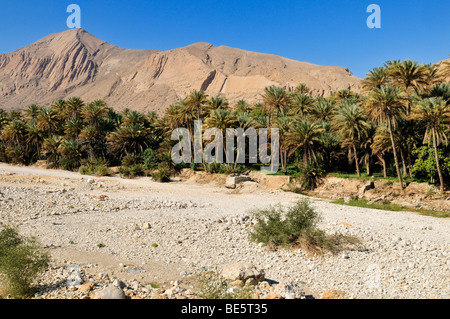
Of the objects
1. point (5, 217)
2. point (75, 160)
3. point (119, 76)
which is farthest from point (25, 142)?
point (119, 76)

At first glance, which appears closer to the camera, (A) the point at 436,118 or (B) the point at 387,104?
(A) the point at 436,118

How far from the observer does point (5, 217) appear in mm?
15031

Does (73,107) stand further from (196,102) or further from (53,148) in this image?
(196,102)

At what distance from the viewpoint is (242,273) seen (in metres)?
8.38

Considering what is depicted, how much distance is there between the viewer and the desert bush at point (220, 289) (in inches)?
273

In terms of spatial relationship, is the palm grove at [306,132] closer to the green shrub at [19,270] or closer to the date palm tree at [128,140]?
the date palm tree at [128,140]

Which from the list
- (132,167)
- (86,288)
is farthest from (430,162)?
(132,167)

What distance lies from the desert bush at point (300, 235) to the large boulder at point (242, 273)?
3.37 metres

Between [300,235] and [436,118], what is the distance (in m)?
17.9

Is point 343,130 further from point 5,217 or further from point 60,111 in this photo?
point 60,111

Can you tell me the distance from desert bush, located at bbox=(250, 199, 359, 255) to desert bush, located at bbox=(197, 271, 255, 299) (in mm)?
4022

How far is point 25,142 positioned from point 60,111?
24.3ft

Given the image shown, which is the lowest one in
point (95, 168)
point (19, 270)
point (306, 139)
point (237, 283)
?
point (237, 283)
